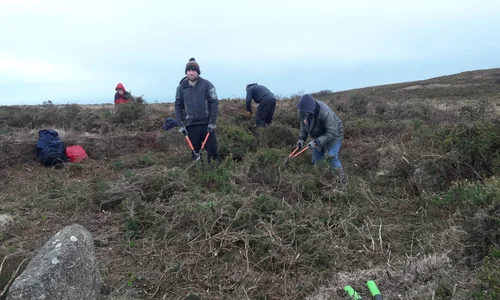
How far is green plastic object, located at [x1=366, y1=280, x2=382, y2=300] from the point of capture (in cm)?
285

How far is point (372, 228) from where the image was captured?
4.10m

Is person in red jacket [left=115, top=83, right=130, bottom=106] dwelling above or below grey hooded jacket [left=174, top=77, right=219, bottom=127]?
above

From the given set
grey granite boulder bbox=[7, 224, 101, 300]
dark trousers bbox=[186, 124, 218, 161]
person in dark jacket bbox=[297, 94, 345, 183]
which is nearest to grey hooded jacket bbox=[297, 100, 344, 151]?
person in dark jacket bbox=[297, 94, 345, 183]

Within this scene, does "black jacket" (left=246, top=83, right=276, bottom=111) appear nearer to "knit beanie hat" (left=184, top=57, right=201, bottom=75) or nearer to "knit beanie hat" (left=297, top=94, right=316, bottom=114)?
"knit beanie hat" (left=184, top=57, right=201, bottom=75)

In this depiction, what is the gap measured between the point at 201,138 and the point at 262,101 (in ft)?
8.71

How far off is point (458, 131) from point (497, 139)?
0.48 m

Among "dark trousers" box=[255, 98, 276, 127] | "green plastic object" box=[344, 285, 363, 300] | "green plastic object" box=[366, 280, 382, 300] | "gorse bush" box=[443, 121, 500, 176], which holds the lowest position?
"green plastic object" box=[344, 285, 363, 300]

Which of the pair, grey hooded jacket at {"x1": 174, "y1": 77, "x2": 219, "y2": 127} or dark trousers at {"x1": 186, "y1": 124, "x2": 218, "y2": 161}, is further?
dark trousers at {"x1": 186, "y1": 124, "x2": 218, "y2": 161}

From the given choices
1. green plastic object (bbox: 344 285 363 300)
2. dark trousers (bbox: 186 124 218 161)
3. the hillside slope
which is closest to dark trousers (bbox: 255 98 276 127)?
the hillside slope

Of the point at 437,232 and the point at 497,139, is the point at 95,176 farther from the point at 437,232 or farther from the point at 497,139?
the point at 497,139

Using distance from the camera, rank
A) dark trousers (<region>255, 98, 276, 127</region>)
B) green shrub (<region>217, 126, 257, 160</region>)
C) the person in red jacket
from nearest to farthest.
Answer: green shrub (<region>217, 126, 257, 160</region>)
dark trousers (<region>255, 98, 276, 127</region>)
the person in red jacket

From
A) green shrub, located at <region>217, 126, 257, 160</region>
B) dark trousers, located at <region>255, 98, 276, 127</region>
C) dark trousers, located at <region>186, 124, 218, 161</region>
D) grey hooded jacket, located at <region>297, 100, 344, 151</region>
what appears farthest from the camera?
dark trousers, located at <region>255, 98, 276, 127</region>

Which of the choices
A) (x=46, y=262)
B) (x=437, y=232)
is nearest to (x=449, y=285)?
(x=437, y=232)

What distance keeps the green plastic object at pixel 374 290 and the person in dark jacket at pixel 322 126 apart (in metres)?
2.24
